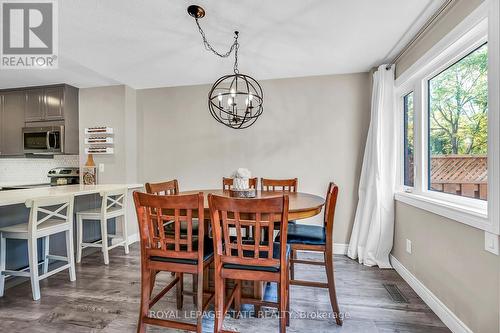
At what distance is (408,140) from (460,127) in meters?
0.89

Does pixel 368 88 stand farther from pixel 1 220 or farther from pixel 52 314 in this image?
pixel 1 220

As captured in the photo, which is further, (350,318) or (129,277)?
(129,277)

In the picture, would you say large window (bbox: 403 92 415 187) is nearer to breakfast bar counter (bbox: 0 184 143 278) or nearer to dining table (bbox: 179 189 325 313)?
dining table (bbox: 179 189 325 313)

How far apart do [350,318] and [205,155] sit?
2635 millimetres

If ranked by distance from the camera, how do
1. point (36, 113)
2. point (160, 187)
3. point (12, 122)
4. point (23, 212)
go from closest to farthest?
point (160, 187) → point (23, 212) → point (36, 113) → point (12, 122)

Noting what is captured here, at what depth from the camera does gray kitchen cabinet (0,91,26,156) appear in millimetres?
3891

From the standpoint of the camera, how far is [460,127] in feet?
6.29

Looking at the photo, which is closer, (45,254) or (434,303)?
(434,303)

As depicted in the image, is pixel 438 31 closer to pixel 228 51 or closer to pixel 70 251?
pixel 228 51

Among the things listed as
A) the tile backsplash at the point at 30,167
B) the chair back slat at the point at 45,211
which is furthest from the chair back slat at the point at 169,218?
the tile backsplash at the point at 30,167

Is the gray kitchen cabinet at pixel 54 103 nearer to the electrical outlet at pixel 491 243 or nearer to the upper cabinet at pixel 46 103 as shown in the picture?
the upper cabinet at pixel 46 103

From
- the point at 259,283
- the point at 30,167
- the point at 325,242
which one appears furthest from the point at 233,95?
the point at 30,167

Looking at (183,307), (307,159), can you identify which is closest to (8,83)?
(183,307)

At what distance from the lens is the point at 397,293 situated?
2291 mm
